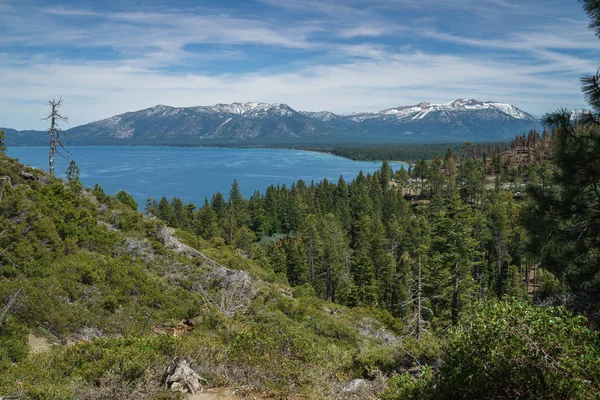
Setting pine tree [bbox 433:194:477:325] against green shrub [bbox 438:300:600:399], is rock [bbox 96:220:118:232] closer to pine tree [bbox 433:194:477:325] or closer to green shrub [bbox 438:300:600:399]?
green shrub [bbox 438:300:600:399]

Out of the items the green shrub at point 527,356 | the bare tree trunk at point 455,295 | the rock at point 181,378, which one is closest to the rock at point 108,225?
the rock at point 181,378

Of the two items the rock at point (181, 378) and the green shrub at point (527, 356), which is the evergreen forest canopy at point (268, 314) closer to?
the green shrub at point (527, 356)

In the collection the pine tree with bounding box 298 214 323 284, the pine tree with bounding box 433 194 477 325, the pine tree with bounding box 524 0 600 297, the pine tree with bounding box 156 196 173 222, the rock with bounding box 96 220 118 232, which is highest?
the pine tree with bounding box 524 0 600 297

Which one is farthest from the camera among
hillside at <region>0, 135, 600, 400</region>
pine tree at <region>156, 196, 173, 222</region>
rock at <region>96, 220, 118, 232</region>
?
pine tree at <region>156, 196, 173, 222</region>

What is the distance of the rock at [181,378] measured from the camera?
6.82 meters

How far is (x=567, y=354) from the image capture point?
4.23 meters

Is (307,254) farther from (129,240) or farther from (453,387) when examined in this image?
(453,387)

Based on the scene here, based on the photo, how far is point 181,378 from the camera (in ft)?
22.8

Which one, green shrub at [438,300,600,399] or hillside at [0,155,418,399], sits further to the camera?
hillside at [0,155,418,399]

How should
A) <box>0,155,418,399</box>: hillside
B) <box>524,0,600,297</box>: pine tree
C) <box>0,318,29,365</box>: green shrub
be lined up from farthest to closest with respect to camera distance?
<box>0,318,29,365</box>: green shrub
<box>0,155,418,399</box>: hillside
<box>524,0,600,297</box>: pine tree

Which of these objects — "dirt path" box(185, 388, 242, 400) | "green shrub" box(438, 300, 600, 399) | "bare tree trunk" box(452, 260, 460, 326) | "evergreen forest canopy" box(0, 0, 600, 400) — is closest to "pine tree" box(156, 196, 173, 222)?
"evergreen forest canopy" box(0, 0, 600, 400)

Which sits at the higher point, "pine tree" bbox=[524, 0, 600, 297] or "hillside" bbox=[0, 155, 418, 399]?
"pine tree" bbox=[524, 0, 600, 297]

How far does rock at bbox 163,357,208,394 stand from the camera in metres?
6.82


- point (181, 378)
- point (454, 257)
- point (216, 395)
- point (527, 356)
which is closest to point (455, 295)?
point (454, 257)
